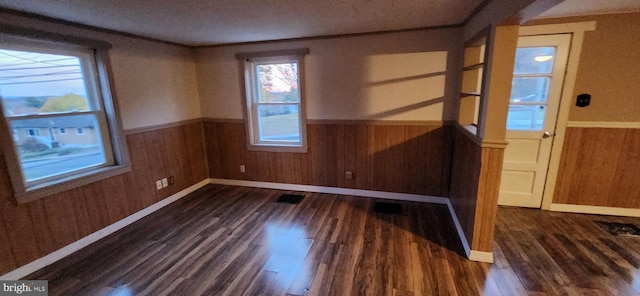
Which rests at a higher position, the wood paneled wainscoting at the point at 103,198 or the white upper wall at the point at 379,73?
the white upper wall at the point at 379,73

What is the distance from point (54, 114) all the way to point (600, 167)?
215 inches

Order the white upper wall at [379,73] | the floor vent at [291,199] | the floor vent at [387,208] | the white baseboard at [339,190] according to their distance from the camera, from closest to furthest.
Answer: the white upper wall at [379,73], the floor vent at [387,208], the white baseboard at [339,190], the floor vent at [291,199]

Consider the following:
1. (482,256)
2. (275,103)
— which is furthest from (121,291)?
(482,256)

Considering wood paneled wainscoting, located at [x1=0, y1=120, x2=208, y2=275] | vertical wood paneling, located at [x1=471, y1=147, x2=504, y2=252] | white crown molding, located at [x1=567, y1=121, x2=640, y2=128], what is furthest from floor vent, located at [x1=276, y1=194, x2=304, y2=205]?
white crown molding, located at [x1=567, y1=121, x2=640, y2=128]

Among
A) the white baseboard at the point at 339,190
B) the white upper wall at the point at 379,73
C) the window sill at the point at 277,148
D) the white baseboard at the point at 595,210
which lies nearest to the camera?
the white baseboard at the point at 595,210

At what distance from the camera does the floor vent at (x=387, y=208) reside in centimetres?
321

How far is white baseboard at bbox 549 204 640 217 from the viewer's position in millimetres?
2939

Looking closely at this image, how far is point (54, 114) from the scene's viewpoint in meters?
2.40

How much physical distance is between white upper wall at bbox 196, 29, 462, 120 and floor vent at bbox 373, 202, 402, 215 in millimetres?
1091

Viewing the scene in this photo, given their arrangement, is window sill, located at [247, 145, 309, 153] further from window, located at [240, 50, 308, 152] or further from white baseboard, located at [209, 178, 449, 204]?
white baseboard, located at [209, 178, 449, 204]

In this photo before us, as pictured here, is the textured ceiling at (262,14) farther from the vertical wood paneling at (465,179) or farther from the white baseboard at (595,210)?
the white baseboard at (595,210)

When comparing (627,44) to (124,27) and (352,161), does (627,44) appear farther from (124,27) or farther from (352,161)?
(124,27)

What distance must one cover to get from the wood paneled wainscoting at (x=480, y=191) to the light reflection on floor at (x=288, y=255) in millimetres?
1445

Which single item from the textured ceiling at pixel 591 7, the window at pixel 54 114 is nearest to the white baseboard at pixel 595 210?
the textured ceiling at pixel 591 7
